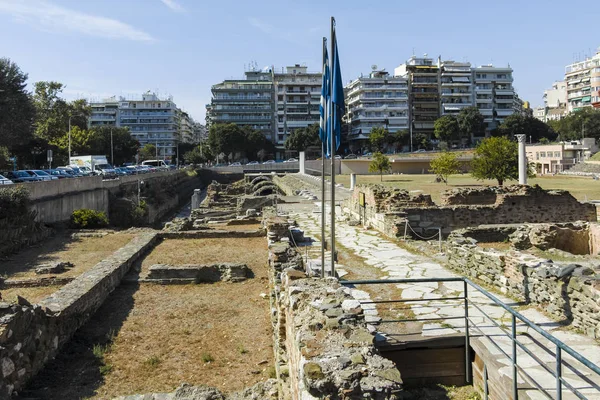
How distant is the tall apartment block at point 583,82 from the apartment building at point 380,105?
151 ft

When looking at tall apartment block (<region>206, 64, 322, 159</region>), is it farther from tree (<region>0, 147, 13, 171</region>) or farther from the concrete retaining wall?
the concrete retaining wall

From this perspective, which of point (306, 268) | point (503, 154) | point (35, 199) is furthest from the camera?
Answer: point (503, 154)

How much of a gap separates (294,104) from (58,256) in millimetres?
93538

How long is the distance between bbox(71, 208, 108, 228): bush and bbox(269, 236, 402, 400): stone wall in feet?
60.3

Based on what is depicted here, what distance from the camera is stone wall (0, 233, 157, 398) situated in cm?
597

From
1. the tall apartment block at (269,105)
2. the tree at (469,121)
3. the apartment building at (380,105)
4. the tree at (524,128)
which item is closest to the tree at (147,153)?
the tall apartment block at (269,105)

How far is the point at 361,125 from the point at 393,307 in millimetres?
92311

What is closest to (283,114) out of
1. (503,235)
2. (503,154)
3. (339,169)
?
(339,169)

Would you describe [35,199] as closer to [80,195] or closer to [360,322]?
[80,195]

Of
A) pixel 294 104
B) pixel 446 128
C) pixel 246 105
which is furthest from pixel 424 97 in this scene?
pixel 246 105

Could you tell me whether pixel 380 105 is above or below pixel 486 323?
Answer: above

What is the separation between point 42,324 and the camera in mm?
7113

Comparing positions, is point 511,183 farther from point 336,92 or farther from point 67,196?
point 336,92

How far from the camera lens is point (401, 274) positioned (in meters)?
10.2
